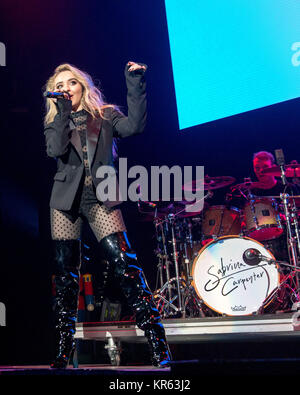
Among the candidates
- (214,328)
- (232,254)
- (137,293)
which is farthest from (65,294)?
(232,254)

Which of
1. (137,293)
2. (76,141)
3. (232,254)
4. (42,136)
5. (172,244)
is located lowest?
(137,293)

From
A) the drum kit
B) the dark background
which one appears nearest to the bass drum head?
the drum kit

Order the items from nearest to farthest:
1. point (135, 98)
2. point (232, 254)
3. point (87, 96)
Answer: point (135, 98), point (87, 96), point (232, 254)

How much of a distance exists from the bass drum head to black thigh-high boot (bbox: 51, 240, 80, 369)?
8.09ft

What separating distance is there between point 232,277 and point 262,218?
2.73ft

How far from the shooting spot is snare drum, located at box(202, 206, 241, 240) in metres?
4.98

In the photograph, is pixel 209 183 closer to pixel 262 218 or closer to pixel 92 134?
pixel 262 218

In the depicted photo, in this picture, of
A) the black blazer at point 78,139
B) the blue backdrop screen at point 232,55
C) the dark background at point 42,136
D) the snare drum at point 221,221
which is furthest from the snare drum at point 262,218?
the black blazer at point 78,139

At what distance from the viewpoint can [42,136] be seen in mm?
4609

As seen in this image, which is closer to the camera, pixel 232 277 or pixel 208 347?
pixel 208 347

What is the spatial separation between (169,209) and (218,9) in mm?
2400

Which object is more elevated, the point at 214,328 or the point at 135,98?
the point at 135,98

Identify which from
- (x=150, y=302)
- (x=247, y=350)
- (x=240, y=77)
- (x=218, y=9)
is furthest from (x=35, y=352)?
(x=218, y=9)

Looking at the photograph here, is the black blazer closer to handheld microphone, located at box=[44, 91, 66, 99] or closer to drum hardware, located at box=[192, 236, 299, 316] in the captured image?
handheld microphone, located at box=[44, 91, 66, 99]
